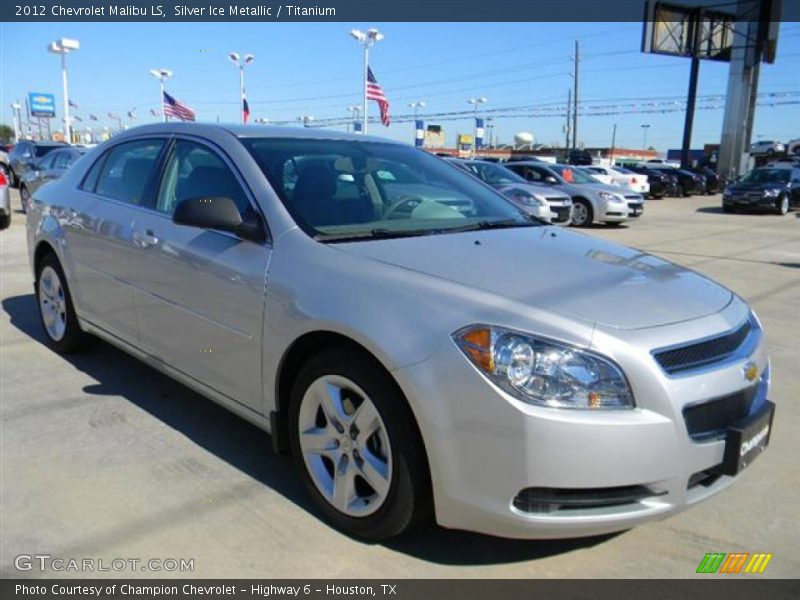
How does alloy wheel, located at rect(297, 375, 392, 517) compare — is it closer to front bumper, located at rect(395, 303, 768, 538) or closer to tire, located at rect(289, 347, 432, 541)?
tire, located at rect(289, 347, 432, 541)

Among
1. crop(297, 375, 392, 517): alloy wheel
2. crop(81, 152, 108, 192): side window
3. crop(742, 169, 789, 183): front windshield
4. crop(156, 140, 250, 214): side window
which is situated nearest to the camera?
crop(297, 375, 392, 517): alloy wheel

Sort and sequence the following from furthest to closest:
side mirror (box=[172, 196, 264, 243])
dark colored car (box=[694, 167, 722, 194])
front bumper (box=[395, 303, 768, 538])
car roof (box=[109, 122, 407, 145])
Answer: dark colored car (box=[694, 167, 722, 194]), car roof (box=[109, 122, 407, 145]), side mirror (box=[172, 196, 264, 243]), front bumper (box=[395, 303, 768, 538])

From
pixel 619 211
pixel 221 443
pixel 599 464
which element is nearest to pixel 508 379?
pixel 599 464

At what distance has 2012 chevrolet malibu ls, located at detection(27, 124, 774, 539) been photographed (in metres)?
2.18

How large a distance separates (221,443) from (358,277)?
1518 mm

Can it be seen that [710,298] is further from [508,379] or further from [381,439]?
[381,439]

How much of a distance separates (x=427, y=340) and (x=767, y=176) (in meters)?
25.6

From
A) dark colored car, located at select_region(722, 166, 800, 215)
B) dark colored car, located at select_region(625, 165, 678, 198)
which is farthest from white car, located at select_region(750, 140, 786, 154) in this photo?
dark colored car, located at select_region(722, 166, 800, 215)

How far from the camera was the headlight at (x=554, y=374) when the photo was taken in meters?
2.17

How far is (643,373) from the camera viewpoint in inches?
85.7

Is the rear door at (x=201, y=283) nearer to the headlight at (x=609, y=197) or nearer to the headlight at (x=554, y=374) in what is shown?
the headlight at (x=554, y=374)

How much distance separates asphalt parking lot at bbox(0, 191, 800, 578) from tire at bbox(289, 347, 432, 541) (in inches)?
6.0

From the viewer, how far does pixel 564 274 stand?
2.69 meters

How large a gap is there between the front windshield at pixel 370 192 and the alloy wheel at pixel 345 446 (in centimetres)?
70
